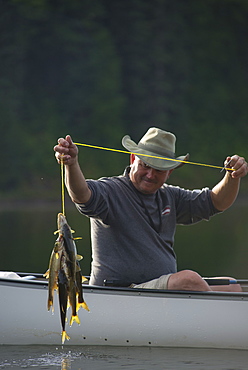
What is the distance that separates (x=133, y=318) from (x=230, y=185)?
2.98 ft

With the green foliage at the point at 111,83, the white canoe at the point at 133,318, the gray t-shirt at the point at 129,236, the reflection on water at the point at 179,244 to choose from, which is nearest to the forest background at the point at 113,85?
the green foliage at the point at 111,83

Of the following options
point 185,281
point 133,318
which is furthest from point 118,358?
point 185,281

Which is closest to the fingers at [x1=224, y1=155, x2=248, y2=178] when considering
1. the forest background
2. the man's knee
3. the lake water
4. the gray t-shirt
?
the gray t-shirt

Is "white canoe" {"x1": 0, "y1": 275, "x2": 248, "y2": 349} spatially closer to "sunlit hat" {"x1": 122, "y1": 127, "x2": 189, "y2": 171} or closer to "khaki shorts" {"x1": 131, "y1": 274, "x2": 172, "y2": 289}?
"khaki shorts" {"x1": 131, "y1": 274, "x2": 172, "y2": 289}

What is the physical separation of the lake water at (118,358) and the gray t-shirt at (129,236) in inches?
15.5

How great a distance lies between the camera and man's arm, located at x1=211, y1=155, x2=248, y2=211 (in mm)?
4355

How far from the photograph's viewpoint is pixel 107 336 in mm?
4531

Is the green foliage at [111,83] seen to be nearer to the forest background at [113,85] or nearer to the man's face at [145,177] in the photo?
the forest background at [113,85]

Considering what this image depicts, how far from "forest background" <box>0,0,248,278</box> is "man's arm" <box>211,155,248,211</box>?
14.5m

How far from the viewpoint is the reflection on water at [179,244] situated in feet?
29.8

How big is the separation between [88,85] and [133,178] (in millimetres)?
22955

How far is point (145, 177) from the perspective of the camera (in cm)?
433

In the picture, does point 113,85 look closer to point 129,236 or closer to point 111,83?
point 111,83

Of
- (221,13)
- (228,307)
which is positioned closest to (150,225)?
(228,307)
